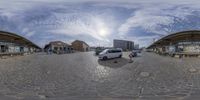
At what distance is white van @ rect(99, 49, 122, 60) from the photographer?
25.9 m

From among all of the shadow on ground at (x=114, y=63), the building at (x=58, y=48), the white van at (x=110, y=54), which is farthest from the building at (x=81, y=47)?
the shadow on ground at (x=114, y=63)

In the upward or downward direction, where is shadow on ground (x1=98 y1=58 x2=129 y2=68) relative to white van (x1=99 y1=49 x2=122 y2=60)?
downward

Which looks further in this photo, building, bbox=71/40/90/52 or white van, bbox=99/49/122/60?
building, bbox=71/40/90/52

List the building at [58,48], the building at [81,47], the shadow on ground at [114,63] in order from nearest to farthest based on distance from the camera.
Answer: the shadow on ground at [114,63], the building at [58,48], the building at [81,47]

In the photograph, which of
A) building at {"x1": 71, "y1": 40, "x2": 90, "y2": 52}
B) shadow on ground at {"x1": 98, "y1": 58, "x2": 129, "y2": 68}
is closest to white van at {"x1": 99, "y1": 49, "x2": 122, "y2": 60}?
shadow on ground at {"x1": 98, "y1": 58, "x2": 129, "y2": 68}

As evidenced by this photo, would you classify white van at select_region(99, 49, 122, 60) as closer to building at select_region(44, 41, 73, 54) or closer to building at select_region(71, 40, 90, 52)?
building at select_region(44, 41, 73, 54)

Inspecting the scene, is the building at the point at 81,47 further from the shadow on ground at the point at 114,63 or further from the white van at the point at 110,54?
the shadow on ground at the point at 114,63

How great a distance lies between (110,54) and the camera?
27125 millimetres

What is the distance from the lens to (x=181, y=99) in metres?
7.25

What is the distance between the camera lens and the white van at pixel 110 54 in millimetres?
25922

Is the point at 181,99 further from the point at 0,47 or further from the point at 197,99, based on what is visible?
the point at 0,47

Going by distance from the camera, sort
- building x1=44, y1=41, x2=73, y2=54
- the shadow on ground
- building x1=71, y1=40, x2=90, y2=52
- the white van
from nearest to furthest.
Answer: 1. the shadow on ground
2. the white van
3. building x1=44, y1=41, x2=73, y2=54
4. building x1=71, y1=40, x2=90, y2=52

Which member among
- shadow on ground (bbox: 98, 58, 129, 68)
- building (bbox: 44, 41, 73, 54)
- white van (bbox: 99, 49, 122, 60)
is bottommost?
shadow on ground (bbox: 98, 58, 129, 68)

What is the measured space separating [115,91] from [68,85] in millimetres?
2140
